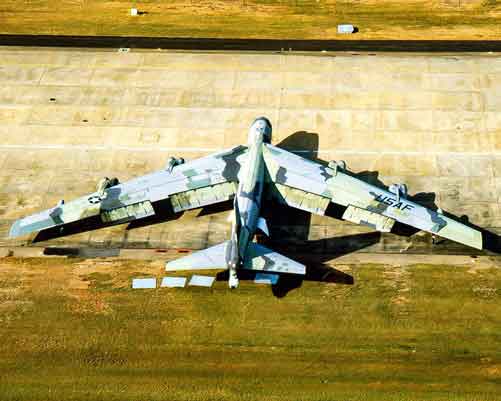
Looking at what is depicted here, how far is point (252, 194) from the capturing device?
57062 millimetres

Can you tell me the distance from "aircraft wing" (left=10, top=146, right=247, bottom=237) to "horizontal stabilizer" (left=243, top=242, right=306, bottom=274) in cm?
1080

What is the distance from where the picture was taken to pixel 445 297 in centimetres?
5388

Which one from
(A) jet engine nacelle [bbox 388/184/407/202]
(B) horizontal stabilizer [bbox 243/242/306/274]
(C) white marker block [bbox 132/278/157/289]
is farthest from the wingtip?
(A) jet engine nacelle [bbox 388/184/407/202]

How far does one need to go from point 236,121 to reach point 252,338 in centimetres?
2920

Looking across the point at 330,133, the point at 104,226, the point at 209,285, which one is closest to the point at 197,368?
the point at 209,285

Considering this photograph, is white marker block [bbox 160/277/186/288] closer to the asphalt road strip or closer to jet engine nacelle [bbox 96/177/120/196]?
jet engine nacelle [bbox 96/177/120/196]

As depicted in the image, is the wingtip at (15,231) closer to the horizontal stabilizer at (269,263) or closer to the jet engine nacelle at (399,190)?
the horizontal stabilizer at (269,263)

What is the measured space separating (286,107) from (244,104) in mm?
4856

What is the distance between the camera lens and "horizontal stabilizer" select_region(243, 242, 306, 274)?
165 feet

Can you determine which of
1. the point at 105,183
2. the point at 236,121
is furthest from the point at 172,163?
the point at 236,121

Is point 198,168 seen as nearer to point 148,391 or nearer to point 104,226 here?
point 104,226

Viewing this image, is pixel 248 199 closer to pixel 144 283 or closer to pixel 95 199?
pixel 144 283

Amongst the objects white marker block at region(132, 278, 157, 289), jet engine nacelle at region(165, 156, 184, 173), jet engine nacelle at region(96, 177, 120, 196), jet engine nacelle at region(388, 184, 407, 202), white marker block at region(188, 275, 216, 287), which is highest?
jet engine nacelle at region(388, 184, 407, 202)

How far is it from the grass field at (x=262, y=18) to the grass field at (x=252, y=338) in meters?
41.0
